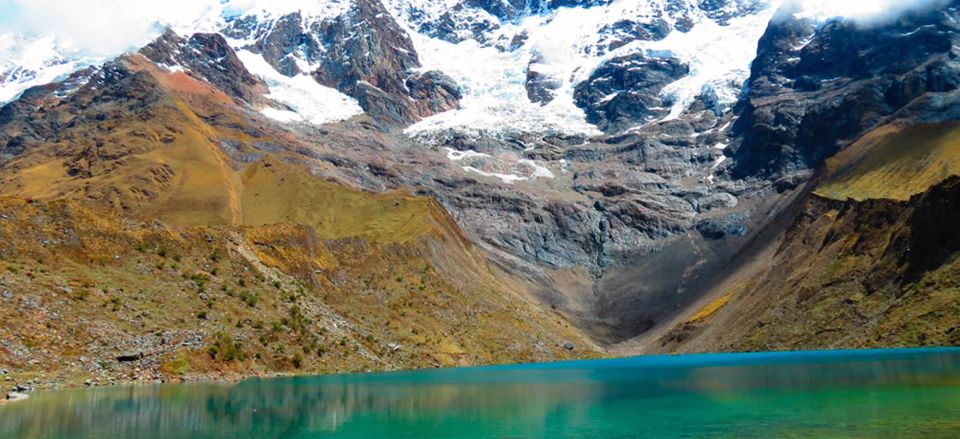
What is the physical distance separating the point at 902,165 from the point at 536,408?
470 feet

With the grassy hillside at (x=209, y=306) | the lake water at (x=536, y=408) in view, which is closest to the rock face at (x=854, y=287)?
the lake water at (x=536, y=408)

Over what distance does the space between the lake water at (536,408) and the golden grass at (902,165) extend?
9056 centimetres

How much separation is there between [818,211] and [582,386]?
12789 cm

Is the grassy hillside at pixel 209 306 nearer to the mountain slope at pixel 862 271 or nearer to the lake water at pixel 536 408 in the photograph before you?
the lake water at pixel 536 408

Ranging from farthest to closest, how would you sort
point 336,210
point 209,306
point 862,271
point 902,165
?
1. point 336,210
2. point 902,165
3. point 862,271
4. point 209,306

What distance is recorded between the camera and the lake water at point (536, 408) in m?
42.9

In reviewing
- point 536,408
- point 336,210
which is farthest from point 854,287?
point 336,210

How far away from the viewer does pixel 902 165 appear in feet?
557

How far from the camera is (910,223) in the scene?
130 metres

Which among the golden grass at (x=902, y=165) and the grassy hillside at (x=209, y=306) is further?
the golden grass at (x=902, y=165)

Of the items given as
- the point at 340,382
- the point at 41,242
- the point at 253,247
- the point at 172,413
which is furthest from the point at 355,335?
the point at 172,413

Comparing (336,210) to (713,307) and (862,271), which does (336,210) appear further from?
(862,271)

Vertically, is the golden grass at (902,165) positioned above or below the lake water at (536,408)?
below

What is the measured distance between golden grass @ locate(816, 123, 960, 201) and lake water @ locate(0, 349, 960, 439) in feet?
297
